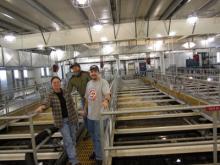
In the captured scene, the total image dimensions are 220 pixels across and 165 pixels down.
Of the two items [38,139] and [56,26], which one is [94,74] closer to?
[38,139]

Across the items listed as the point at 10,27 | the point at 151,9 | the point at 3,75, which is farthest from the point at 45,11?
the point at 3,75

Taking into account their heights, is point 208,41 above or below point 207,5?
below

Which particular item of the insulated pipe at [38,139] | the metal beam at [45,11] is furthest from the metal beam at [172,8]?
the insulated pipe at [38,139]

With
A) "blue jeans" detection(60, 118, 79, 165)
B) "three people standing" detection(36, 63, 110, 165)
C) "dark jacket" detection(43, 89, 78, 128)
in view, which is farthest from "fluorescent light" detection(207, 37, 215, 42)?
"blue jeans" detection(60, 118, 79, 165)

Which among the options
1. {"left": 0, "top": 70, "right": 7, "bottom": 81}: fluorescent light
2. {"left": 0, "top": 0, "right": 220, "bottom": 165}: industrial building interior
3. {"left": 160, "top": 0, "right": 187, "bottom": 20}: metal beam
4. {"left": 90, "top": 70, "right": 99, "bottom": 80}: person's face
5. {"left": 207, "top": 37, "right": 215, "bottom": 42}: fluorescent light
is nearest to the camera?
{"left": 90, "top": 70, "right": 99, "bottom": 80}: person's face

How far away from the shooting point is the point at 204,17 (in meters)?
10.4

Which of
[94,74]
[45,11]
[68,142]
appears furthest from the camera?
[45,11]

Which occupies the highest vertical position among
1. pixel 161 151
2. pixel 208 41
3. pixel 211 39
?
pixel 211 39

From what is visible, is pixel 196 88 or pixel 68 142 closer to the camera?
pixel 68 142

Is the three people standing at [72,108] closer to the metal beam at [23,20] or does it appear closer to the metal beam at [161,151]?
the metal beam at [161,151]

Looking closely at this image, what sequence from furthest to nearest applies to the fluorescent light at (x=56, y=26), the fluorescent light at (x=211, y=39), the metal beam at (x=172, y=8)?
1. the fluorescent light at (x=211, y=39)
2. the fluorescent light at (x=56, y=26)
3. the metal beam at (x=172, y=8)

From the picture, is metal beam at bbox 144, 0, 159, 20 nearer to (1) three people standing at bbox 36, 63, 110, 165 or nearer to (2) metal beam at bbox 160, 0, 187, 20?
(2) metal beam at bbox 160, 0, 187, 20

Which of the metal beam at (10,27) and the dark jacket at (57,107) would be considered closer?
the dark jacket at (57,107)

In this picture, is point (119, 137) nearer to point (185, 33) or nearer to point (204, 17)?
point (185, 33)
